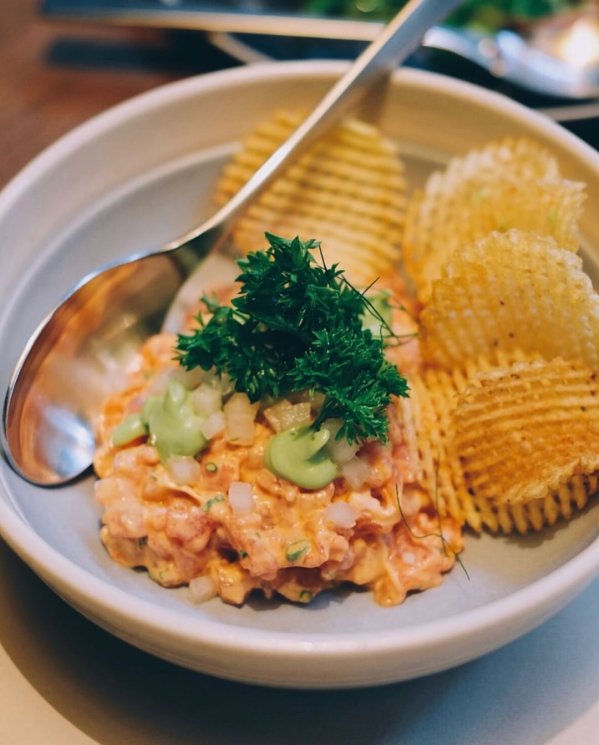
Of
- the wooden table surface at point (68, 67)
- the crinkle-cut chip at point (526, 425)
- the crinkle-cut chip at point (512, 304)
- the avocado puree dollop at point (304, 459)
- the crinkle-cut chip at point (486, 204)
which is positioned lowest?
the avocado puree dollop at point (304, 459)

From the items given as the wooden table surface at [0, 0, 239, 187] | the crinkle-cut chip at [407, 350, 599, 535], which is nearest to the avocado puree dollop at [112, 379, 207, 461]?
the crinkle-cut chip at [407, 350, 599, 535]

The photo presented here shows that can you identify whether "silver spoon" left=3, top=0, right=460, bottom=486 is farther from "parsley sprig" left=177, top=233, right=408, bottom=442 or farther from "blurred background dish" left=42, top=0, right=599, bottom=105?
"blurred background dish" left=42, top=0, right=599, bottom=105

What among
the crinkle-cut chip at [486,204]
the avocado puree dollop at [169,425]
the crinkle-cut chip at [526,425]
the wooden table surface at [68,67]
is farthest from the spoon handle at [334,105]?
the wooden table surface at [68,67]

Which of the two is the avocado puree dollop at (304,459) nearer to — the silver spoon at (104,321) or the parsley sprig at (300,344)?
the parsley sprig at (300,344)

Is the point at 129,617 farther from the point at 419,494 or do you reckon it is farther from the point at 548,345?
the point at 548,345

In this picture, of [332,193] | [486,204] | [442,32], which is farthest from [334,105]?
[442,32]
